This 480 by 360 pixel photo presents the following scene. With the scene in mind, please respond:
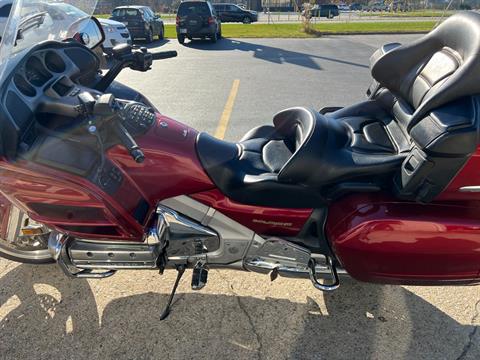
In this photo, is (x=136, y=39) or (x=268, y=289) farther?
(x=136, y=39)

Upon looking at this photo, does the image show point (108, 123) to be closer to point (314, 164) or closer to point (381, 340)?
point (314, 164)

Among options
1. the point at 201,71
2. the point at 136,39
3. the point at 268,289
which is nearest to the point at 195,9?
the point at 136,39

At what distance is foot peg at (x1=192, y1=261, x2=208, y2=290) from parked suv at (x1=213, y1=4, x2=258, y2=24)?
29.1 metres

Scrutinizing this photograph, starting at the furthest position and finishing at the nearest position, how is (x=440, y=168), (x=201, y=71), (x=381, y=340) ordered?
(x=201, y=71) < (x=381, y=340) < (x=440, y=168)

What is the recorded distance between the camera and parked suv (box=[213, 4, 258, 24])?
2884 centimetres

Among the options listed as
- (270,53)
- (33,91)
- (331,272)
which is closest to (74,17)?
(33,91)

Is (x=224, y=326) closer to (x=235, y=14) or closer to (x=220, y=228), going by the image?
(x=220, y=228)

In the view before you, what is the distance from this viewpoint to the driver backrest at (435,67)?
61.3 inches

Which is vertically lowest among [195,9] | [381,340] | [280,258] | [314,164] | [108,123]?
[195,9]

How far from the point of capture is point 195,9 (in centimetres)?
1485

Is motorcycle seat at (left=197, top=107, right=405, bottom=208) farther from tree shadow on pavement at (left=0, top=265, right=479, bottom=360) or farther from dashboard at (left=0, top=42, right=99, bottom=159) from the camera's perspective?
tree shadow on pavement at (left=0, top=265, right=479, bottom=360)

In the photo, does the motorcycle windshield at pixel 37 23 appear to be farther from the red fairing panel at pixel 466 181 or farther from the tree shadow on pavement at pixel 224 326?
the red fairing panel at pixel 466 181

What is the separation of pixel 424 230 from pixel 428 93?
601mm

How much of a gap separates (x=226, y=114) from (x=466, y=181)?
4.25 m
